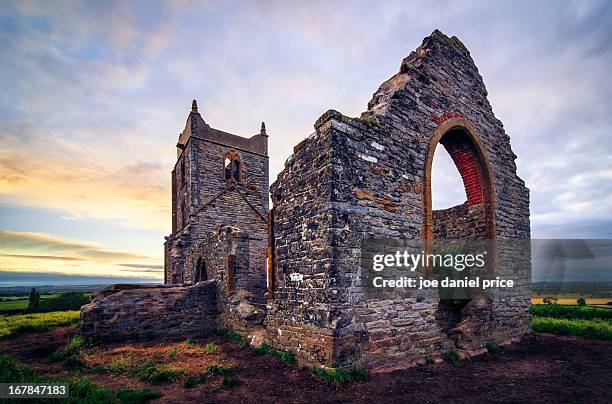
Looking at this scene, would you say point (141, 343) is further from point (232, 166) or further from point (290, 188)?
point (232, 166)

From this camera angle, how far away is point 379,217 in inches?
248

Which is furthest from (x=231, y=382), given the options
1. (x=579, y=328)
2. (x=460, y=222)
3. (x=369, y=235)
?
(x=579, y=328)

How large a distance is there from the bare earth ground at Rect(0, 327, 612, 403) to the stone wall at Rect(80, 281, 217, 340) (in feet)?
3.80

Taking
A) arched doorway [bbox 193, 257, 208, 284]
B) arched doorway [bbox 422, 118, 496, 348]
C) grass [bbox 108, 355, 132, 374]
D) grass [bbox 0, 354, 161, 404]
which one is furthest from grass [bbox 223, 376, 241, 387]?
arched doorway [bbox 193, 257, 208, 284]

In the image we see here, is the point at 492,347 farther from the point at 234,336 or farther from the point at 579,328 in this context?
the point at 234,336

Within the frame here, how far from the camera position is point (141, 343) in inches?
359

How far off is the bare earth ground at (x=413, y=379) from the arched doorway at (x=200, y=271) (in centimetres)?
622

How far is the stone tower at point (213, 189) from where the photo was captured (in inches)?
753

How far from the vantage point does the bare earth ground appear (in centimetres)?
479

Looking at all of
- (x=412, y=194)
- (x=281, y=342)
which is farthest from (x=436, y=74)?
(x=281, y=342)

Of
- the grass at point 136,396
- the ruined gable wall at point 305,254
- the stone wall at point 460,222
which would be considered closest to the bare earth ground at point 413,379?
the grass at point 136,396

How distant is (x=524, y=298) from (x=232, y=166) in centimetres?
1789

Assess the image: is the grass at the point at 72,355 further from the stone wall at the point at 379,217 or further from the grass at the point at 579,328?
the grass at the point at 579,328

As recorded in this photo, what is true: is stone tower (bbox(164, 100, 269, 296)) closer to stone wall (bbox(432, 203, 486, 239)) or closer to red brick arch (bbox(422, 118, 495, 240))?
stone wall (bbox(432, 203, 486, 239))
